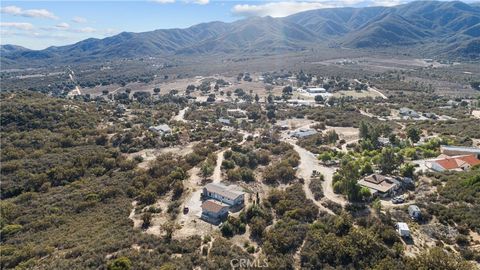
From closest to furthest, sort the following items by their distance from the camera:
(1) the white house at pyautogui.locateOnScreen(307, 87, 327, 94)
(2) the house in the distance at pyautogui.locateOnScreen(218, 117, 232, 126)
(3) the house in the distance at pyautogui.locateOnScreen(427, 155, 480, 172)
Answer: (3) the house in the distance at pyautogui.locateOnScreen(427, 155, 480, 172), (2) the house in the distance at pyautogui.locateOnScreen(218, 117, 232, 126), (1) the white house at pyautogui.locateOnScreen(307, 87, 327, 94)

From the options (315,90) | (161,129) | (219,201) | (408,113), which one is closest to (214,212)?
(219,201)

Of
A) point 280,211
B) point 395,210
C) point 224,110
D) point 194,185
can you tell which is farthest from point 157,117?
point 395,210

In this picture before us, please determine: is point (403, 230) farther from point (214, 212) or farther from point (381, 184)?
point (214, 212)

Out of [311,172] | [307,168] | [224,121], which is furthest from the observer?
[224,121]

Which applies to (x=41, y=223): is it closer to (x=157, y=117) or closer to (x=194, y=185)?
(x=194, y=185)

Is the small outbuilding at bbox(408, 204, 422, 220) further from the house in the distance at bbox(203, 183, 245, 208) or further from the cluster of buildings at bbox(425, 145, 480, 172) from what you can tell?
the house in the distance at bbox(203, 183, 245, 208)

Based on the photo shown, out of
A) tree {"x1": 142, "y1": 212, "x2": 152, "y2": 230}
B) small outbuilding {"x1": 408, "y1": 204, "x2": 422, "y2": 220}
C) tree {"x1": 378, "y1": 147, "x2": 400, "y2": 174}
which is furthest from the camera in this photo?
tree {"x1": 378, "y1": 147, "x2": 400, "y2": 174}

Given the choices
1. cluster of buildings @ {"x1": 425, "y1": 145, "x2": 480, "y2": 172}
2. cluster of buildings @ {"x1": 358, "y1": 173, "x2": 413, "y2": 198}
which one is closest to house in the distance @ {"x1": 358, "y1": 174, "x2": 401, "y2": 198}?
cluster of buildings @ {"x1": 358, "y1": 173, "x2": 413, "y2": 198}
